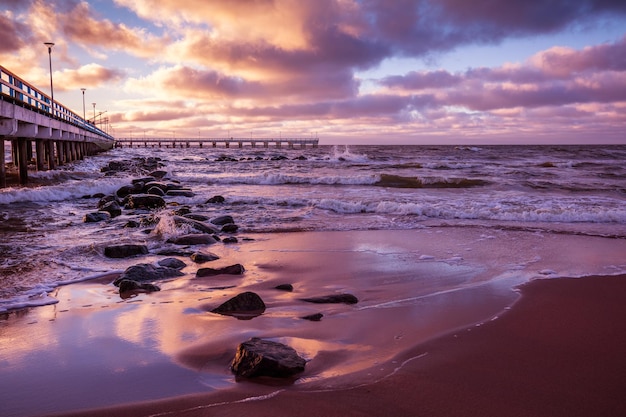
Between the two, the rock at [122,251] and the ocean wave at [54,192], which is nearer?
the rock at [122,251]

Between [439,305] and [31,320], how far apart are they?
427 cm

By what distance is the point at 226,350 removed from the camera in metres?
3.78

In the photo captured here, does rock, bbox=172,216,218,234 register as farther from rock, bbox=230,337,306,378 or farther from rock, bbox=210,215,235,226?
rock, bbox=230,337,306,378

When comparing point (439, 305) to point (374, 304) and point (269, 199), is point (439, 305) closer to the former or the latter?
point (374, 304)

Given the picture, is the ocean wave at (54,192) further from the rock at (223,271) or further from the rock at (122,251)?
the rock at (223,271)

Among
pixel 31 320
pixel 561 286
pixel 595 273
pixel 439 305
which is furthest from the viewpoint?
pixel 595 273

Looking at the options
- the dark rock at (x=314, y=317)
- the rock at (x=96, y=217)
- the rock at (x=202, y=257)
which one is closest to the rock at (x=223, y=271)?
the rock at (x=202, y=257)

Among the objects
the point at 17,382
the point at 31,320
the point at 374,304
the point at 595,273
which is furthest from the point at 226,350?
the point at 595,273

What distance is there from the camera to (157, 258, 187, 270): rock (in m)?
6.74

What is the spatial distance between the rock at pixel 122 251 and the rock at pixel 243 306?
11.1 ft

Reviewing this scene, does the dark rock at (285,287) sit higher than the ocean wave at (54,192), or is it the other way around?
the ocean wave at (54,192)

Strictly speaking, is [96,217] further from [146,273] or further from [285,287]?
[285,287]

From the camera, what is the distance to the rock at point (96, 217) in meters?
11.2

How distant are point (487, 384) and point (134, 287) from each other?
417cm
